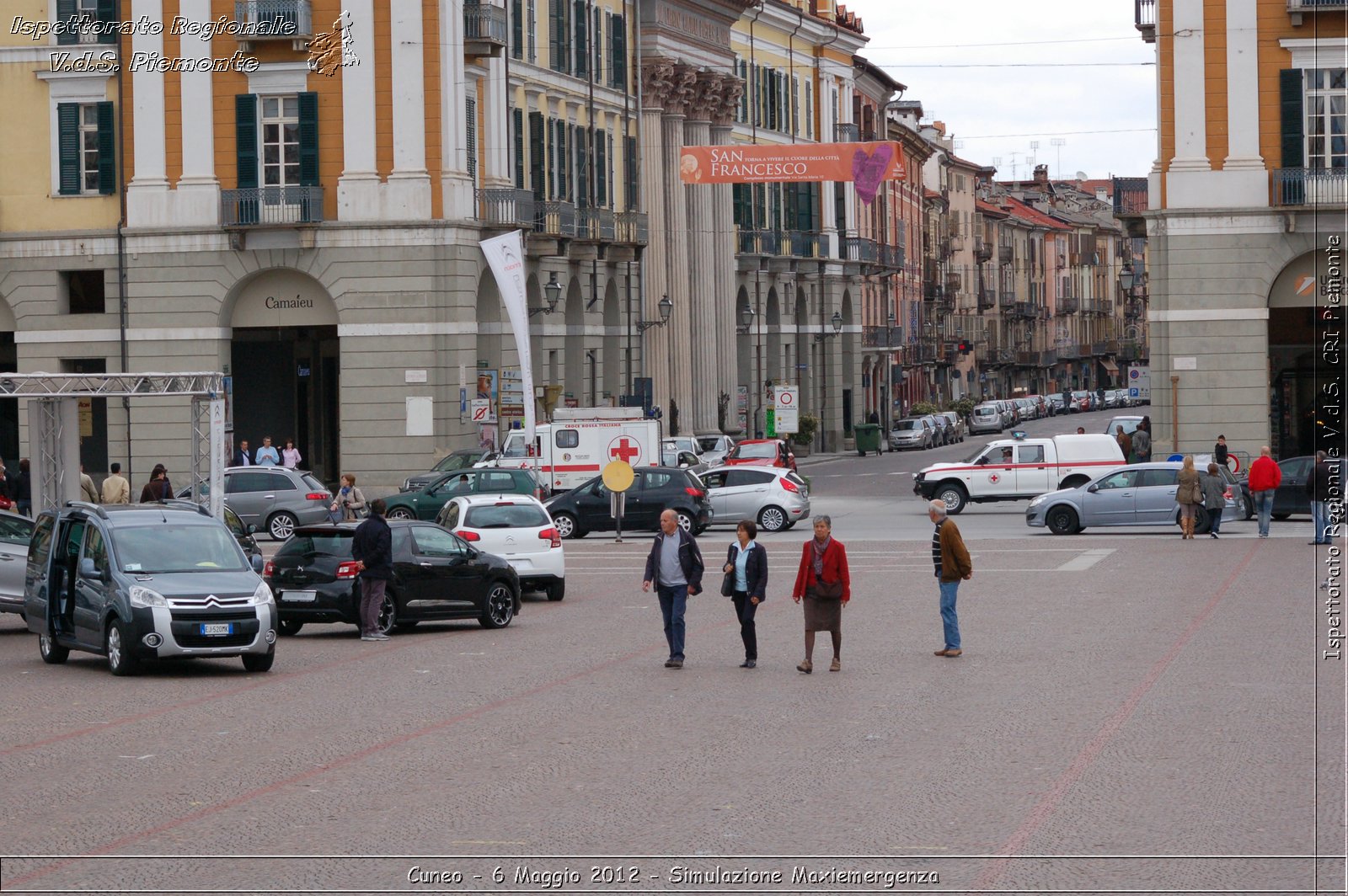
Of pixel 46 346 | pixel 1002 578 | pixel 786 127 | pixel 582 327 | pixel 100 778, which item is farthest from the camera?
pixel 786 127

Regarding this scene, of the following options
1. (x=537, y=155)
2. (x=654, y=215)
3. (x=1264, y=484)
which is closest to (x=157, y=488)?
(x=1264, y=484)

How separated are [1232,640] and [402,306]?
31.5 m

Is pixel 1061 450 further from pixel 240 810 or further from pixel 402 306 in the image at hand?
pixel 240 810

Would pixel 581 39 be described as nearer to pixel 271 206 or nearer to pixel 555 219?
pixel 555 219

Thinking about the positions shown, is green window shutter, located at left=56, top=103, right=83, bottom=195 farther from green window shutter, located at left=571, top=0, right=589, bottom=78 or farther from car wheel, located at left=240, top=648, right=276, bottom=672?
car wheel, located at left=240, top=648, right=276, bottom=672

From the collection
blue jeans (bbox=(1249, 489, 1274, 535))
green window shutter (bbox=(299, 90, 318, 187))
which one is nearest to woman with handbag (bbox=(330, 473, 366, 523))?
green window shutter (bbox=(299, 90, 318, 187))

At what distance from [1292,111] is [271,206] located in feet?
78.5

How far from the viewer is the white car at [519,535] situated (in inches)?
1182

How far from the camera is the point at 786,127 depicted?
284ft

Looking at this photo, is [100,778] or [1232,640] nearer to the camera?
[100,778]

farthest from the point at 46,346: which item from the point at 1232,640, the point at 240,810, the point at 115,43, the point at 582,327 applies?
the point at 240,810

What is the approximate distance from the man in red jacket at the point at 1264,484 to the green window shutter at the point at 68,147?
95.9 feet

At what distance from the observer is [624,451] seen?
142 ft

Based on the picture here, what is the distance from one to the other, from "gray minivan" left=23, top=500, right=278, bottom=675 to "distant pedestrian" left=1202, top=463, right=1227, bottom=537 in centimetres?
2136
